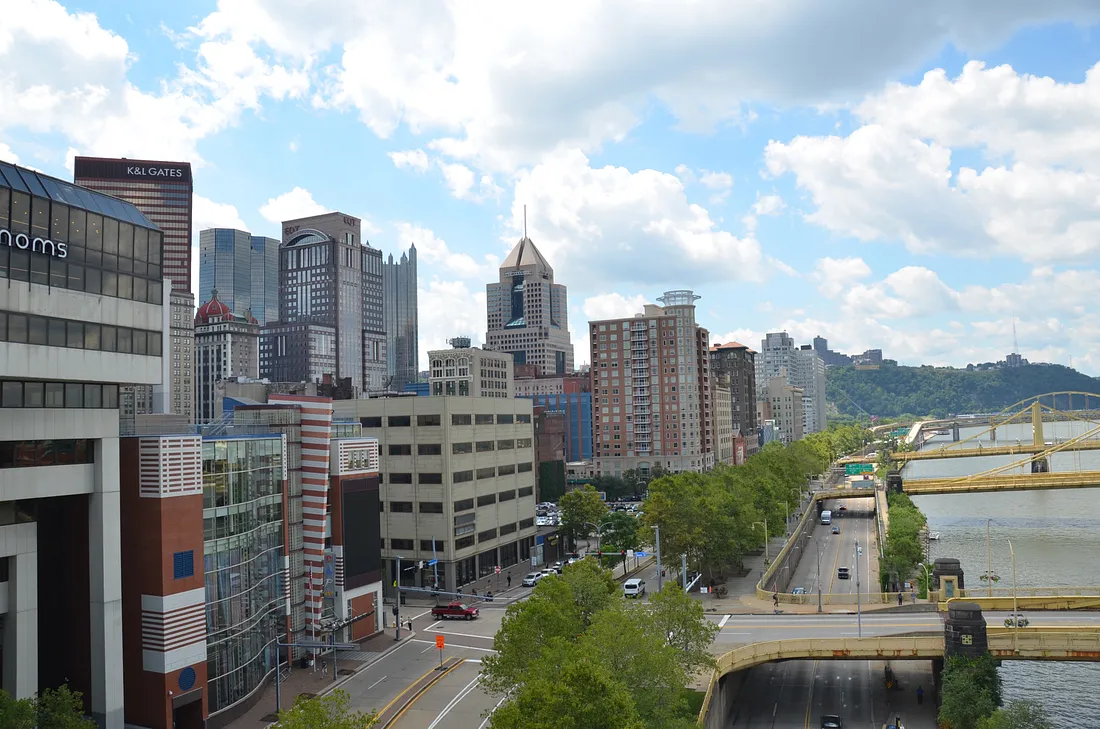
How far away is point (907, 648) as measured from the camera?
52.6m

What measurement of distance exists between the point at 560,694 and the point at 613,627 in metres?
10.0

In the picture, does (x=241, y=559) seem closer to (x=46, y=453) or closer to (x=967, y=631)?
(x=46, y=453)

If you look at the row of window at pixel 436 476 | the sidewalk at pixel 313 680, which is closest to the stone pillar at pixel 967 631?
the sidewalk at pixel 313 680

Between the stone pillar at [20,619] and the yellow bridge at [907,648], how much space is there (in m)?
35.0

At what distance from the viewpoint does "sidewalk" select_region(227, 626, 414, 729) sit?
45406 millimetres

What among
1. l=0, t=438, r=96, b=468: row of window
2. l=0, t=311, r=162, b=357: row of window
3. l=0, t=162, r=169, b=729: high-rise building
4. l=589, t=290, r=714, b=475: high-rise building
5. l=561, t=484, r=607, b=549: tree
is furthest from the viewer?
l=589, t=290, r=714, b=475: high-rise building

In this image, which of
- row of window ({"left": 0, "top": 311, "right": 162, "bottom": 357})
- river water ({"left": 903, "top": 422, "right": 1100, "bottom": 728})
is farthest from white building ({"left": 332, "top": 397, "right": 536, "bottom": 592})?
river water ({"left": 903, "top": 422, "right": 1100, "bottom": 728})

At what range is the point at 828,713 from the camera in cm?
5406

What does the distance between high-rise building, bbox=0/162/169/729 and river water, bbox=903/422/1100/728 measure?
56258 millimetres

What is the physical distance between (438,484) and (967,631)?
48.9 m

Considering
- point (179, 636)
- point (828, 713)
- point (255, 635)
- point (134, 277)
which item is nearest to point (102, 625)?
point (179, 636)

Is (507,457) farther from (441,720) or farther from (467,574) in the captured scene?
(441,720)

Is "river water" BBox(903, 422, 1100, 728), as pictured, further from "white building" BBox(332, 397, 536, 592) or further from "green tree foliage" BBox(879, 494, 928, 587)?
"white building" BBox(332, 397, 536, 592)

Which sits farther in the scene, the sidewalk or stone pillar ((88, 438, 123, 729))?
the sidewalk
